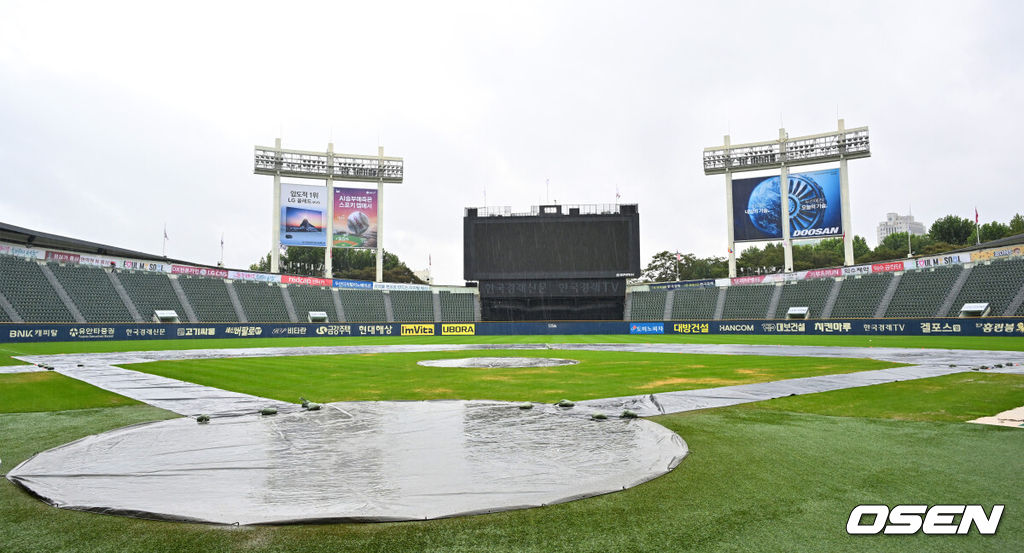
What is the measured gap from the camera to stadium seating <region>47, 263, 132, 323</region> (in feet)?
131

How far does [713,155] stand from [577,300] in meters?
21.4

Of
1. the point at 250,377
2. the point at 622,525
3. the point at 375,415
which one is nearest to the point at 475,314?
the point at 250,377

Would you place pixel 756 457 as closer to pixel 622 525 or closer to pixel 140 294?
pixel 622 525

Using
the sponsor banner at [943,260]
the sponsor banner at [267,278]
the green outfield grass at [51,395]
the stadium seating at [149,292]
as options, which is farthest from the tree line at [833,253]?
the green outfield grass at [51,395]

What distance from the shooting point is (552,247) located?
51188 millimetres

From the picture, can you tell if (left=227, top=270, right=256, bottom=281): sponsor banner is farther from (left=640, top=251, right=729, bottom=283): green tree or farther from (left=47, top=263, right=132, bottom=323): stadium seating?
(left=640, top=251, right=729, bottom=283): green tree

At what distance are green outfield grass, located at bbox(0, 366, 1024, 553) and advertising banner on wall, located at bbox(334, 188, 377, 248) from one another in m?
50.7

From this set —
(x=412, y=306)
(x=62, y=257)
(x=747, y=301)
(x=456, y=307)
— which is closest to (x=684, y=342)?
(x=747, y=301)

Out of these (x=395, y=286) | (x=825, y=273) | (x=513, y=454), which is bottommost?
(x=513, y=454)

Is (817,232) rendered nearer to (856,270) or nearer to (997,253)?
(856,270)

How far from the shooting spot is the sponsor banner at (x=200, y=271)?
48.9 m

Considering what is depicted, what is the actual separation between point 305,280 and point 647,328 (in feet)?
119

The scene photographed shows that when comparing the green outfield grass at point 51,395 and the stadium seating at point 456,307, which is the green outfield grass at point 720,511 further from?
the stadium seating at point 456,307

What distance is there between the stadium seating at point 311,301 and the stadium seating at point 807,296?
44795 mm
